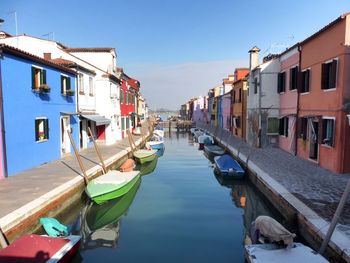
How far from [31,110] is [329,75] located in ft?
47.5

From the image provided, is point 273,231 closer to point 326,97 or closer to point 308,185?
point 308,185

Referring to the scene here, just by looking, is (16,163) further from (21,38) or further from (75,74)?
(21,38)

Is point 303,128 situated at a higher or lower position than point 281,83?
lower

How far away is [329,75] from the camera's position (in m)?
14.0

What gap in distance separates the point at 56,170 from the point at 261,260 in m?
11.1

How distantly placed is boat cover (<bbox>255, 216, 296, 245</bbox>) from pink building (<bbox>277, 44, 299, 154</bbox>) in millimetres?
12261

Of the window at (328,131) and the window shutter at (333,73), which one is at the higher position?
the window shutter at (333,73)

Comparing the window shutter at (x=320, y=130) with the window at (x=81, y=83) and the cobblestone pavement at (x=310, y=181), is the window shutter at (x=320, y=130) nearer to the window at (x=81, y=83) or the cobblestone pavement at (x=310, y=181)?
the cobblestone pavement at (x=310, y=181)

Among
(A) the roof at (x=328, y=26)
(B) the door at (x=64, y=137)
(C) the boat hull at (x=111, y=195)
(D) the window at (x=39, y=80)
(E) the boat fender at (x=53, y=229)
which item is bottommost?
(C) the boat hull at (x=111, y=195)

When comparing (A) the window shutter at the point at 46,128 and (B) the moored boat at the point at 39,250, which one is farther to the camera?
(A) the window shutter at the point at 46,128

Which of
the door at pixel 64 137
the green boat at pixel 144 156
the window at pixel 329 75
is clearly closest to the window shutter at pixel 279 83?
the window at pixel 329 75

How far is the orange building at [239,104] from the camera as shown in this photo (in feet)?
95.5

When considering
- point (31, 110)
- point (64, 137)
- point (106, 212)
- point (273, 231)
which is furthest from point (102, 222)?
point (64, 137)

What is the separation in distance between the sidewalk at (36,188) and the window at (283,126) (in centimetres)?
1192
